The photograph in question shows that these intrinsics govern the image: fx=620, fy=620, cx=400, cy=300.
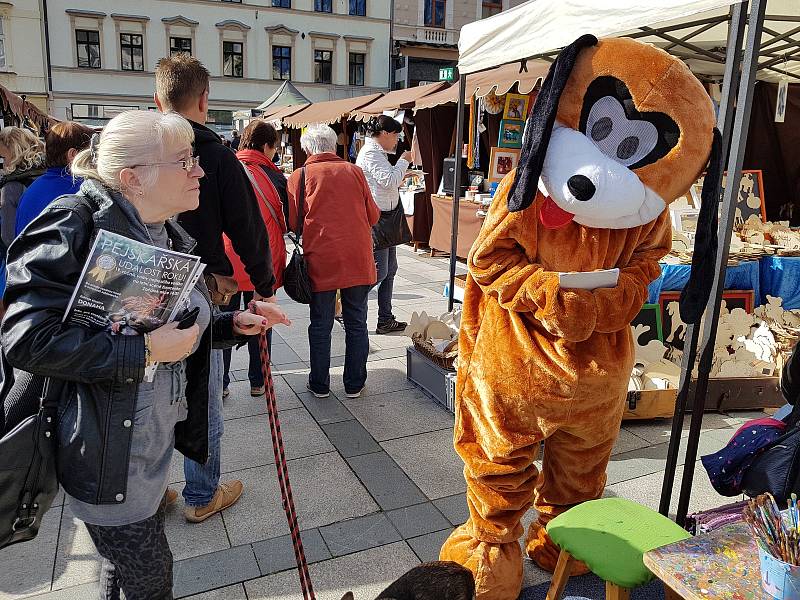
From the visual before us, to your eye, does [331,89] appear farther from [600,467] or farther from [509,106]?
[600,467]

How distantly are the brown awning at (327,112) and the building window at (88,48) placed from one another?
736 inches

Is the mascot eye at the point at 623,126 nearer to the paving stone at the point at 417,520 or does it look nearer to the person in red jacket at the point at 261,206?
the paving stone at the point at 417,520

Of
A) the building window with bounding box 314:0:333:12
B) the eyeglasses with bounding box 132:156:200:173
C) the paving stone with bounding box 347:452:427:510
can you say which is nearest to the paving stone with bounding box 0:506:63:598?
the paving stone with bounding box 347:452:427:510

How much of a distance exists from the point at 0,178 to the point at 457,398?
3705 mm

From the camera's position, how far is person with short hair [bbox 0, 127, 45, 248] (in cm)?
395

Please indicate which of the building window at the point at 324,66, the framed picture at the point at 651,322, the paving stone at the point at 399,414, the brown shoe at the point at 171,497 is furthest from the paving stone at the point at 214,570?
the building window at the point at 324,66

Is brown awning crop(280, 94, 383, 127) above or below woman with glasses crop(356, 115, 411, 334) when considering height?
above

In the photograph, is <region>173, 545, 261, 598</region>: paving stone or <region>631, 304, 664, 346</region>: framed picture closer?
<region>173, 545, 261, 598</region>: paving stone

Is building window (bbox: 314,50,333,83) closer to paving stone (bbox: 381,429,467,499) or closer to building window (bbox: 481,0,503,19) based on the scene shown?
building window (bbox: 481,0,503,19)

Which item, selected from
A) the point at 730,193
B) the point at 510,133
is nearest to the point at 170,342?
the point at 730,193

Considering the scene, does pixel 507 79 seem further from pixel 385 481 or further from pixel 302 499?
pixel 302 499

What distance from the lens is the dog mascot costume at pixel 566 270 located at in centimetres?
Result: 200

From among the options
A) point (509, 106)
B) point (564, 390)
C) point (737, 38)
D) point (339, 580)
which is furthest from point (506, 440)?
point (509, 106)

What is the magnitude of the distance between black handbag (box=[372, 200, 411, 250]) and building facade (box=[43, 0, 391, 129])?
28.6m
